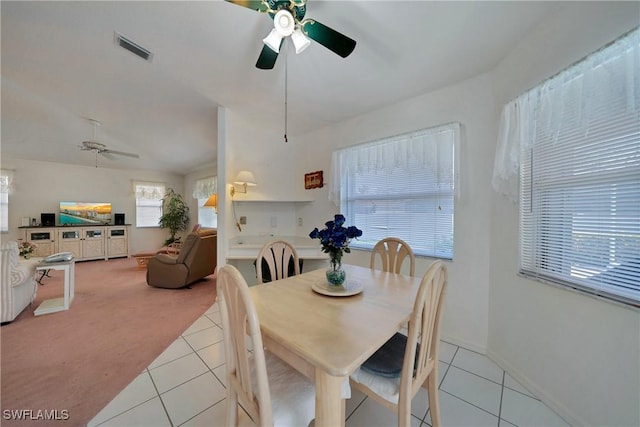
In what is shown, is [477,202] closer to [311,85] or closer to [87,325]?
[311,85]

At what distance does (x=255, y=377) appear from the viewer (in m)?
0.93

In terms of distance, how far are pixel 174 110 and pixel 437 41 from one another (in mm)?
3252

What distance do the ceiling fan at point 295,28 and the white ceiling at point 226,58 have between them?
0.26 m

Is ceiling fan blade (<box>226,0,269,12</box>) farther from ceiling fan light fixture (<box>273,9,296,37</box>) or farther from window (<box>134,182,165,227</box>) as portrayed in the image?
window (<box>134,182,165,227</box>)

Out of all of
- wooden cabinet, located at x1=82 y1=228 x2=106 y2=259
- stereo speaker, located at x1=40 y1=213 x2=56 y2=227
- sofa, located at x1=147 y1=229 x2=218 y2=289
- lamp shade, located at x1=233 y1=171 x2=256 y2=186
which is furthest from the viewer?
wooden cabinet, located at x1=82 y1=228 x2=106 y2=259

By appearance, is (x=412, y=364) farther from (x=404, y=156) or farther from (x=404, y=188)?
(x=404, y=156)

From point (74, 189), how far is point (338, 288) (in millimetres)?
7362

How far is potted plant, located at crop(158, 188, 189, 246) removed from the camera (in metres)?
6.21

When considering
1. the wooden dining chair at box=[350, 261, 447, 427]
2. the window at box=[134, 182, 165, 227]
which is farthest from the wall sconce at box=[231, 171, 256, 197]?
the window at box=[134, 182, 165, 227]

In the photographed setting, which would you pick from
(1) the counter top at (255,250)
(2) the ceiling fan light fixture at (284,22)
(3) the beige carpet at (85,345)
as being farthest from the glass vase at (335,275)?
(3) the beige carpet at (85,345)

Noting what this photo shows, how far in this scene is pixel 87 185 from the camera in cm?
554

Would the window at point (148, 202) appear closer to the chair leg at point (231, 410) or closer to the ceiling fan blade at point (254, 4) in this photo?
the ceiling fan blade at point (254, 4)

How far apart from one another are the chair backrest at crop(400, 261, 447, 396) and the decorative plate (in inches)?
16.4

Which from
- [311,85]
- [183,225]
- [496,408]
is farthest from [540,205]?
[183,225]
